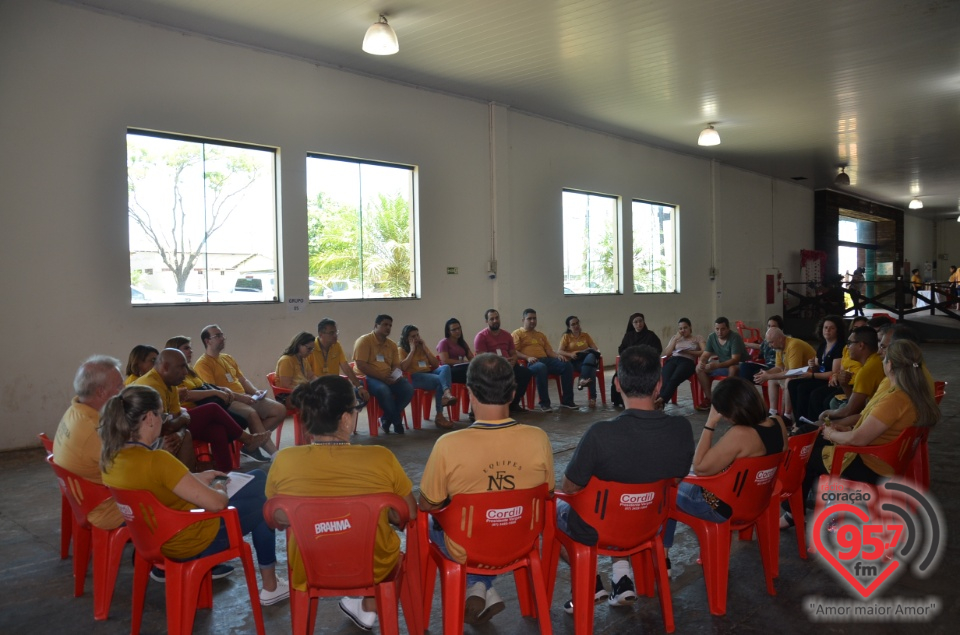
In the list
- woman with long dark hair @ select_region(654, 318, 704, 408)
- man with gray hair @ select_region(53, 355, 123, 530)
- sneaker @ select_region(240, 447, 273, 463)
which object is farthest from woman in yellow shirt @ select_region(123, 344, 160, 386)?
woman with long dark hair @ select_region(654, 318, 704, 408)

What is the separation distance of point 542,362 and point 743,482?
4.95 metres

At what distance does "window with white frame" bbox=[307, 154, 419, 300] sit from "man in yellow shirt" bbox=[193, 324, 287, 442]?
2.26 m

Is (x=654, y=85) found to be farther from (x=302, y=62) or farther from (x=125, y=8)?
(x=125, y=8)

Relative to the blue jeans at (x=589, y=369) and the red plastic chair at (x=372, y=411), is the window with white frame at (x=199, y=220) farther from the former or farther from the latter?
the blue jeans at (x=589, y=369)

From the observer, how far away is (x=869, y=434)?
3410 millimetres

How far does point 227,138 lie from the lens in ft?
22.7

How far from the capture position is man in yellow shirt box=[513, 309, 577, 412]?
761cm

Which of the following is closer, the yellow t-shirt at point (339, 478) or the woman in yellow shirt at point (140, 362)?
the yellow t-shirt at point (339, 478)

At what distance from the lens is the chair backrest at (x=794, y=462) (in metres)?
3.09

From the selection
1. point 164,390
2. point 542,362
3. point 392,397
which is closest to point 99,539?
point 164,390

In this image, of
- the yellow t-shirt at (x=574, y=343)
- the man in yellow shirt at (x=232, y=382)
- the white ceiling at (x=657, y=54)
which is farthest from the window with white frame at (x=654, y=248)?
the man in yellow shirt at (x=232, y=382)

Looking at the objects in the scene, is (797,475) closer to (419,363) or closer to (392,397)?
(392,397)

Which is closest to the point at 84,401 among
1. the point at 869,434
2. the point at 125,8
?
the point at 869,434

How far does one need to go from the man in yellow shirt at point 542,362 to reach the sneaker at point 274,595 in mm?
4789
